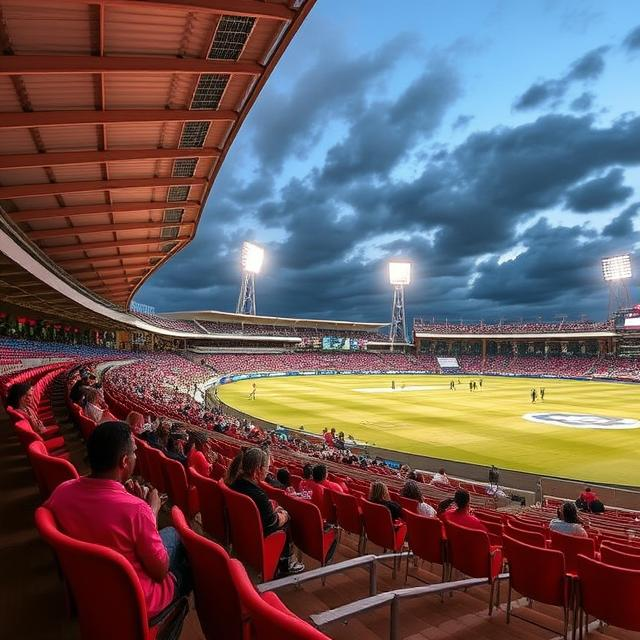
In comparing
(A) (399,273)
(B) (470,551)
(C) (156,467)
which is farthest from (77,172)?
(A) (399,273)

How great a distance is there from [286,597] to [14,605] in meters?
2.16

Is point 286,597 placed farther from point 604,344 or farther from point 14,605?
point 604,344

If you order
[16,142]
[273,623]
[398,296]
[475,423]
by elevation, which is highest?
[398,296]

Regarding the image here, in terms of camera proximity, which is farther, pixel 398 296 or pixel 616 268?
pixel 398 296

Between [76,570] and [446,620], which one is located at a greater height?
[76,570]

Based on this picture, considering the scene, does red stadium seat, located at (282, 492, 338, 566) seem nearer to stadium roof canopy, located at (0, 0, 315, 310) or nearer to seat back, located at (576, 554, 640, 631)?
seat back, located at (576, 554, 640, 631)

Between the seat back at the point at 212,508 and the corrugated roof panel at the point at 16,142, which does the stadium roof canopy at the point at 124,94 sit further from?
the seat back at the point at 212,508

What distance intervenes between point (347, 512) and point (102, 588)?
16.4ft

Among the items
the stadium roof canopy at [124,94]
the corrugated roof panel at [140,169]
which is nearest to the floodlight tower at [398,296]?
the stadium roof canopy at [124,94]

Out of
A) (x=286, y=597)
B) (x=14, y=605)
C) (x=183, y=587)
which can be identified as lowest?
(x=286, y=597)

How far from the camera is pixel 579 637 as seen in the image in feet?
15.1

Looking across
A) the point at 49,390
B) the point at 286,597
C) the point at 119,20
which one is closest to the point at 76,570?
the point at 286,597

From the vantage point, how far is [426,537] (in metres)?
Result: 5.85

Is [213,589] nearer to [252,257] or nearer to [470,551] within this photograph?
[470,551]
